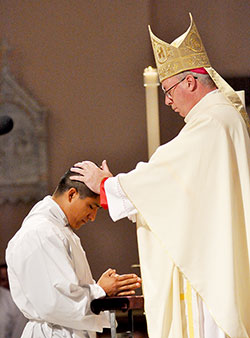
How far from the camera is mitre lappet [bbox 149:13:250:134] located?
3.58m

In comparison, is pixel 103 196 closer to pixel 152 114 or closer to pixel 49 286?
pixel 49 286

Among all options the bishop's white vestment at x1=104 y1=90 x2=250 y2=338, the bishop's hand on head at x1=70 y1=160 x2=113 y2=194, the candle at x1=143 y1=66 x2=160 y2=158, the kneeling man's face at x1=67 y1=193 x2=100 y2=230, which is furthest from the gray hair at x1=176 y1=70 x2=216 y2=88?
the candle at x1=143 y1=66 x2=160 y2=158

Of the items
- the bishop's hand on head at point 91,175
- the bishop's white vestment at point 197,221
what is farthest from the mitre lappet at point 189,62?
the bishop's hand on head at point 91,175

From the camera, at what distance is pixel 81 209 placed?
3883 mm

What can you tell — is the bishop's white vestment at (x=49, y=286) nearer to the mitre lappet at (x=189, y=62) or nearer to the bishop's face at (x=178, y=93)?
the bishop's face at (x=178, y=93)

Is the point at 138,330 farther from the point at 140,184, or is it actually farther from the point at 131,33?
the point at 140,184

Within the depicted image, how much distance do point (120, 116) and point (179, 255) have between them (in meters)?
5.11

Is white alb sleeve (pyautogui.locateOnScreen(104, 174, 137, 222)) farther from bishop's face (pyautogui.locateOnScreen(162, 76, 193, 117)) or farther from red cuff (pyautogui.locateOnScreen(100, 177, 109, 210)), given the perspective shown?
bishop's face (pyautogui.locateOnScreen(162, 76, 193, 117))

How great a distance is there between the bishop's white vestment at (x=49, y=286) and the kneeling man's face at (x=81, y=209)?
→ 0.18m

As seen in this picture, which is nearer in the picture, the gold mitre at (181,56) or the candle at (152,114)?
the gold mitre at (181,56)

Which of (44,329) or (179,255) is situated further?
(44,329)

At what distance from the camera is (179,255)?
3.30 meters

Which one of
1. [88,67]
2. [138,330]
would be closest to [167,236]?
[138,330]

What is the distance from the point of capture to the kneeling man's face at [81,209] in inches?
152
